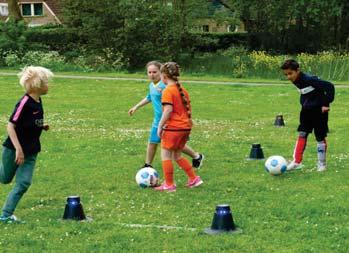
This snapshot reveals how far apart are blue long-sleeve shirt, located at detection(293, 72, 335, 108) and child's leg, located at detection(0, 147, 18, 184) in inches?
174

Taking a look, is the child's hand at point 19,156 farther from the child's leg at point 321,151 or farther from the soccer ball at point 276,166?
the child's leg at point 321,151

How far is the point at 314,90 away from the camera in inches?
363

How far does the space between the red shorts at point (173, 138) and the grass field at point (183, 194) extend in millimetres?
599

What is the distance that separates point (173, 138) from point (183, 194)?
0.72 metres

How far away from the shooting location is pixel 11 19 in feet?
123

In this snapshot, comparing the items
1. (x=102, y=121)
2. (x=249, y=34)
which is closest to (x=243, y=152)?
(x=102, y=121)

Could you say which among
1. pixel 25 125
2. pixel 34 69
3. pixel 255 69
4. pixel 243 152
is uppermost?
pixel 34 69

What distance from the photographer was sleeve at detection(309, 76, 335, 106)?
912 centimetres

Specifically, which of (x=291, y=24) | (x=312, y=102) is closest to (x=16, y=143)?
(x=312, y=102)

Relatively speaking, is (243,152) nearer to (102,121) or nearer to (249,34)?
(102,121)

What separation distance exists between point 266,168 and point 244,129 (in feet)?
16.4

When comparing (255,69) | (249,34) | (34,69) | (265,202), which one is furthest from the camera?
(249,34)

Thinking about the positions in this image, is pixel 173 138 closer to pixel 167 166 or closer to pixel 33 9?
pixel 167 166

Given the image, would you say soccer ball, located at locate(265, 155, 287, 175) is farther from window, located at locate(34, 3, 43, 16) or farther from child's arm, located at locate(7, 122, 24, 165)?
window, located at locate(34, 3, 43, 16)
